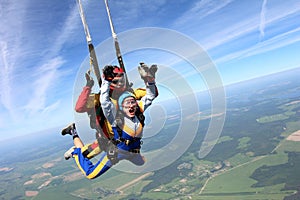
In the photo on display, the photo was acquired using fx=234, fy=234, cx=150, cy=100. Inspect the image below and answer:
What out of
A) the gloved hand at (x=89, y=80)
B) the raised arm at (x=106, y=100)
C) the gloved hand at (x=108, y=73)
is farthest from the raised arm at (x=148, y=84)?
the gloved hand at (x=89, y=80)

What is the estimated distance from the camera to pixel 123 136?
379cm

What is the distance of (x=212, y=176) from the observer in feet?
156

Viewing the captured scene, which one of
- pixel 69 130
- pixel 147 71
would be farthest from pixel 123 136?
pixel 69 130

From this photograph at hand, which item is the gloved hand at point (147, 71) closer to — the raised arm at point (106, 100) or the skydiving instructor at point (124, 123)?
the skydiving instructor at point (124, 123)

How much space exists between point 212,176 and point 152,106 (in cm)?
4762

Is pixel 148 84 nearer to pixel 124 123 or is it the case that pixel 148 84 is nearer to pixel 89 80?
pixel 124 123

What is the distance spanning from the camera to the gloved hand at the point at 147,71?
3.19 metres

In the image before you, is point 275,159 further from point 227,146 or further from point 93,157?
point 93,157

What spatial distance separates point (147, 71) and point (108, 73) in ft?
1.75

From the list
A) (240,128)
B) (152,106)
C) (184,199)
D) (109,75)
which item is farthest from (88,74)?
(240,128)

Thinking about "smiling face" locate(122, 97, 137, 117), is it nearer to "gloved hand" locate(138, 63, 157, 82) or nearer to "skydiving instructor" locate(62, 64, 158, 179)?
"skydiving instructor" locate(62, 64, 158, 179)

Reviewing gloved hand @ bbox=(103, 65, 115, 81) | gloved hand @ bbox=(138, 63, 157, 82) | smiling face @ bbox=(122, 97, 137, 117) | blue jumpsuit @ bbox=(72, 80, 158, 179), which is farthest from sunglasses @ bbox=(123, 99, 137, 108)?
gloved hand @ bbox=(103, 65, 115, 81)

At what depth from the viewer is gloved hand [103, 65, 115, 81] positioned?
10.3ft

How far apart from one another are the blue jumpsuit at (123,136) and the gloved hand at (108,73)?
73 mm
